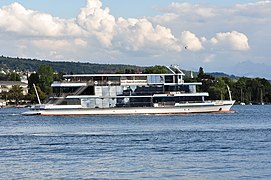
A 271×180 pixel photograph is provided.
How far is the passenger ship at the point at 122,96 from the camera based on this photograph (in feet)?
405

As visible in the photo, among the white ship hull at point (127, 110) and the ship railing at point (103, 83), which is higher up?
the ship railing at point (103, 83)

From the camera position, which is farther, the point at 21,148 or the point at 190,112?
the point at 190,112

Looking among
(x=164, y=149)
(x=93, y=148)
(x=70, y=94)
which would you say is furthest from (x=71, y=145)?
(x=70, y=94)

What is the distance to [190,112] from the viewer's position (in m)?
126

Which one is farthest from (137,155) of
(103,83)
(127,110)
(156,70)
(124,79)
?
(156,70)

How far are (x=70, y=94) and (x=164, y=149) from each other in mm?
67162

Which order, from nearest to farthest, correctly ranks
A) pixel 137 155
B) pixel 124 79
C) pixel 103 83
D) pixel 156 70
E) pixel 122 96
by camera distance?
pixel 137 155 < pixel 122 96 < pixel 103 83 < pixel 124 79 < pixel 156 70

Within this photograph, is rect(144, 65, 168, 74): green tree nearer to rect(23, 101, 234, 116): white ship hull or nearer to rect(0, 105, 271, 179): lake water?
rect(23, 101, 234, 116): white ship hull

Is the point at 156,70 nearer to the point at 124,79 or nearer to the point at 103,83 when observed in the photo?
the point at 124,79

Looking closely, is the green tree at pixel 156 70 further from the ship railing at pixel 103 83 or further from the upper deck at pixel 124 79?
the ship railing at pixel 103 83

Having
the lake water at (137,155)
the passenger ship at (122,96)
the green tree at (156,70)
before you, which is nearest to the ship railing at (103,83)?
the passenger ship at (122,96)

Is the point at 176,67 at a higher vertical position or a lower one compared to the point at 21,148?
higher

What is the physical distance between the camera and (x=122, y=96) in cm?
12381

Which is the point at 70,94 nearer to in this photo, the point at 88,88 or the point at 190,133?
the point at 88,88
